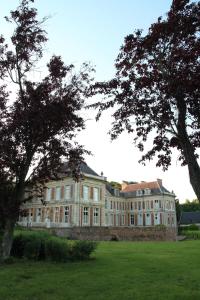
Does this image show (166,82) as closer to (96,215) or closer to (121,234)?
(121,234)

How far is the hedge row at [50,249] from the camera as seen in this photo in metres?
13.6

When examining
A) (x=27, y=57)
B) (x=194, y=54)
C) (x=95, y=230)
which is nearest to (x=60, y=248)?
(x=27, y=57)

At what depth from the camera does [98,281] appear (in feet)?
30.0

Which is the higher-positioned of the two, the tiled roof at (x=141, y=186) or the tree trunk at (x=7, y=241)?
the tiled roof at (x=141, y=186)

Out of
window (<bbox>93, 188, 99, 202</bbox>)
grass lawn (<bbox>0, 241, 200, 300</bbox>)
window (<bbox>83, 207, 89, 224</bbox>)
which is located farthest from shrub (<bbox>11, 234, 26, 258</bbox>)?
window (<bbox>93, 188, 99, 202</bbox>)

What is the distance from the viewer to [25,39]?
13.0 metres

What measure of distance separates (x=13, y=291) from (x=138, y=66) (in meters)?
6.10

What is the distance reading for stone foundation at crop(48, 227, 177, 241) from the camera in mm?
35844

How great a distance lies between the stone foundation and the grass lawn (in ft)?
78.9

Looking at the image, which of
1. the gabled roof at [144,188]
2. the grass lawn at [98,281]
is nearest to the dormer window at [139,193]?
the gabled roof at [144,188]

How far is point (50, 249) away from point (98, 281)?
5042mm

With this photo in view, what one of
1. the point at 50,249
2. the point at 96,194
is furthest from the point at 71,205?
the point at 50,249

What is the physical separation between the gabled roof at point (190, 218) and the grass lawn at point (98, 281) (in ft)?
234

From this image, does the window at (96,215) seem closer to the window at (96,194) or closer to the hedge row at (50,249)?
the window at (96,194)
